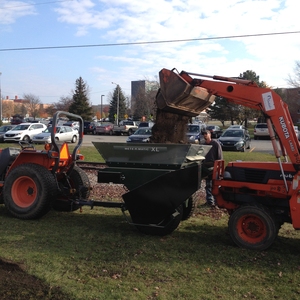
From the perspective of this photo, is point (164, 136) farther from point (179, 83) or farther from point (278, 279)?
point (278, 279)

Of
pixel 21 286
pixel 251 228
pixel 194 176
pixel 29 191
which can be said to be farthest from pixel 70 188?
pixel 251 228

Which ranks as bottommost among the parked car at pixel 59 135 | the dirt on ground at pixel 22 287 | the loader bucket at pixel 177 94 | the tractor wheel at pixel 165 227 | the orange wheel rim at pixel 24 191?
the dirt on ground at pixel 22 287

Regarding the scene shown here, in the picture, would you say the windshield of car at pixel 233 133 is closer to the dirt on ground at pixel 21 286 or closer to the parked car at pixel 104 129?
the parked car at pixel 104 129

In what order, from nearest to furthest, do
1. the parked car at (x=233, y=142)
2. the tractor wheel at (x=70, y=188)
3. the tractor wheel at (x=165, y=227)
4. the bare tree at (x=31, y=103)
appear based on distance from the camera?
the tractor wheel at (x=165, y=227) → the tractor wheel at (x=70, y=188) → the parked car at (x=233, y=142) → the bare tree at (x=31, y=103)

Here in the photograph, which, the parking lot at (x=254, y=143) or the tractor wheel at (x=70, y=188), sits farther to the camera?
the parking lot at (x=254, y=143)

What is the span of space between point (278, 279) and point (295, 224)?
1.15 m

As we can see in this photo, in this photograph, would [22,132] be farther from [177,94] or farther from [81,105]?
[81,105]

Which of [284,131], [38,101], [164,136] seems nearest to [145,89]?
[38,101]

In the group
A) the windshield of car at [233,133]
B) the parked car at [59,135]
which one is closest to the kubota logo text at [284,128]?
the windshield of car at [233,133]

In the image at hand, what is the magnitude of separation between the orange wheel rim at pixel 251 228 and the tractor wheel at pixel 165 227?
979 mm

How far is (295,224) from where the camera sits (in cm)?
560

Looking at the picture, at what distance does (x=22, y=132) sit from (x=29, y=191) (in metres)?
23.1

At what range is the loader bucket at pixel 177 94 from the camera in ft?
21.0

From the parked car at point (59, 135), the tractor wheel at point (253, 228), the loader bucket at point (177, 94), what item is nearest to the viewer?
the tractor wheel at point (253, 228)
